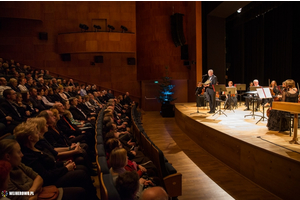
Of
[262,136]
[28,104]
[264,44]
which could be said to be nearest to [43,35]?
[28,104]

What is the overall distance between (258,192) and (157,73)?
299 inches

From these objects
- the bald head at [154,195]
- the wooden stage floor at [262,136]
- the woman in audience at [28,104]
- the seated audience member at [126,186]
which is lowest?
the wooden stage floor at [262,136]

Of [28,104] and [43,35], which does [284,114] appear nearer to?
[28,104]

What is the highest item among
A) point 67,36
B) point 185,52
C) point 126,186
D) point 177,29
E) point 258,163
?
point 177,29

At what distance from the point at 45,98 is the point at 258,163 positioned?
4.23m

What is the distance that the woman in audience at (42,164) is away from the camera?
1.67 metres

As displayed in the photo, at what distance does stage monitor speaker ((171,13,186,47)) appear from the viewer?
9.16 metres

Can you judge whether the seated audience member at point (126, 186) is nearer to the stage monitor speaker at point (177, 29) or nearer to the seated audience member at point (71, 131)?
the seated audience member at point (71, 131)

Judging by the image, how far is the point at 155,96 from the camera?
998cm

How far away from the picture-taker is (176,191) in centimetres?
211

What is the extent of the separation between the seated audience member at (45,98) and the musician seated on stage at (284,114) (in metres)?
4.17

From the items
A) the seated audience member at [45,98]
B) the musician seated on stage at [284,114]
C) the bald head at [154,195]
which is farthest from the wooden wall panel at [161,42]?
the bald head at [154,195]

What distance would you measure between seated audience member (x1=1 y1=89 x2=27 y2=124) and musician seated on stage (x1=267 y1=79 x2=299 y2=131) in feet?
12.3

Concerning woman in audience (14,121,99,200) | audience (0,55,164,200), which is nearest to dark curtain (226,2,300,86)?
audience (0,55,164,200)
